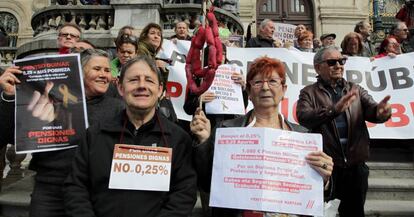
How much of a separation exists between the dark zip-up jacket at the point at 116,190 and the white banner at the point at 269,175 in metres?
0.21

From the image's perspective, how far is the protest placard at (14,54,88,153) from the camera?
9.50 ft

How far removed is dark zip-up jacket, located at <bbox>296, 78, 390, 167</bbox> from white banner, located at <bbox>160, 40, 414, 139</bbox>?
2.62 m

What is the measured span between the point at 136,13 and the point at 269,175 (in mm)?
6753

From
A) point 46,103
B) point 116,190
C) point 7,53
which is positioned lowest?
point 116,190

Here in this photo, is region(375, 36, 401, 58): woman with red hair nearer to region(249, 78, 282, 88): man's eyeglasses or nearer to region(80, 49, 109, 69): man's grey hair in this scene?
region(249, 78, 282, 88): man's eyeglasses

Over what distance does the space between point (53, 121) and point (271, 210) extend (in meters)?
1.60

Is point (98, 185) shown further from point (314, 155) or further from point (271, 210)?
point (314, 155)

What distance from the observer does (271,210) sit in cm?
249

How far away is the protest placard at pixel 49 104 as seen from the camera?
9.50 feet

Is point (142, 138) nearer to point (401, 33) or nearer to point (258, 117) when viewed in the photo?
point (258, 117)

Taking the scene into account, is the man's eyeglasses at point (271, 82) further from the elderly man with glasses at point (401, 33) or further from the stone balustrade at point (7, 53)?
the stone balustrade at point (7, 53)

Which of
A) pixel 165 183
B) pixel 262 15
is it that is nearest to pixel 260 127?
pixel 165 183

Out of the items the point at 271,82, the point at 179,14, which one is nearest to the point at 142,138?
the point at 271,82

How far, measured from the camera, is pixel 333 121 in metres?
3.60
